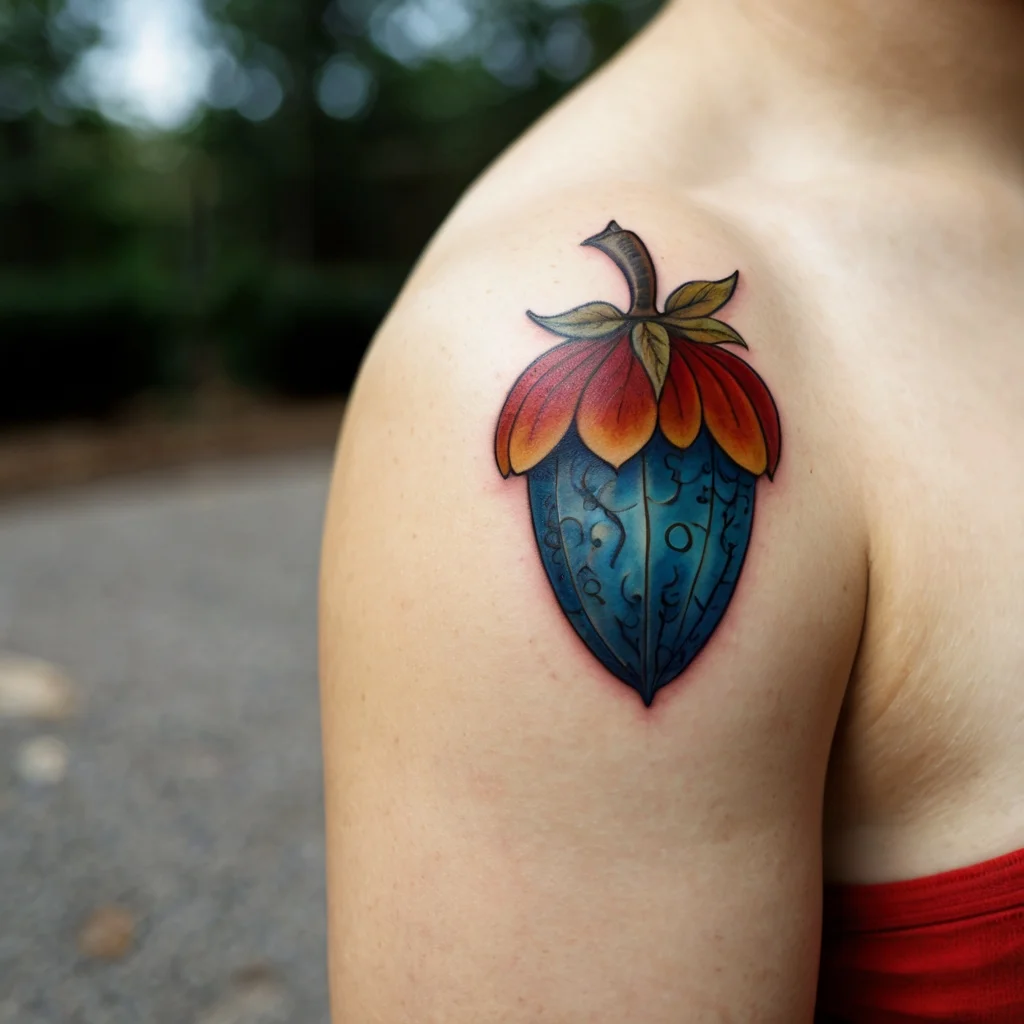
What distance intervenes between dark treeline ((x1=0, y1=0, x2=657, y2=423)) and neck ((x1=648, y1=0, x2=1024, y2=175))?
875 cm

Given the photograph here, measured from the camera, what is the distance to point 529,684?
0.76 m

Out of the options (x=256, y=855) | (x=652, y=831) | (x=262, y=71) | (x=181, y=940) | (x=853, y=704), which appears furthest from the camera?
(x=262, y=71)

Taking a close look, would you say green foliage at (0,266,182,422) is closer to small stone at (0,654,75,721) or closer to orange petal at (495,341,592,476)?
small stone at (0,654,75,721)

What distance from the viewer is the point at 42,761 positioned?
3869 millimetres

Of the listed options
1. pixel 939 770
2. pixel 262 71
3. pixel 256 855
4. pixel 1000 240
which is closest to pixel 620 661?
pixel 939 770

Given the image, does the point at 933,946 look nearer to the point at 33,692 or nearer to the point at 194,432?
the point at 33,692

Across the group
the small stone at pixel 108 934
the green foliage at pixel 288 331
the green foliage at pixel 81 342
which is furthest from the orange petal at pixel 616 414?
the green foliage at pixel 288 331

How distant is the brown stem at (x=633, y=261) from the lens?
84cm

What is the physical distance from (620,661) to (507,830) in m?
0.15

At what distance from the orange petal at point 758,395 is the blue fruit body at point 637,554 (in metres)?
0.07

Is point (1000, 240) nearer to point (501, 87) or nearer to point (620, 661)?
point (620, 661)

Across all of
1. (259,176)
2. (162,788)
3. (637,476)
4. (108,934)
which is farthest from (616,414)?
(259,176)

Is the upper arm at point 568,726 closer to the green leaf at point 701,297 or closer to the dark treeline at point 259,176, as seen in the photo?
the green leaf at point 701,297

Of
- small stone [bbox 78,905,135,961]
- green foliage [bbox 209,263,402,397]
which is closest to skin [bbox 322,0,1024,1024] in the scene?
Answer: small stone [bbox 78,905,135,961]
